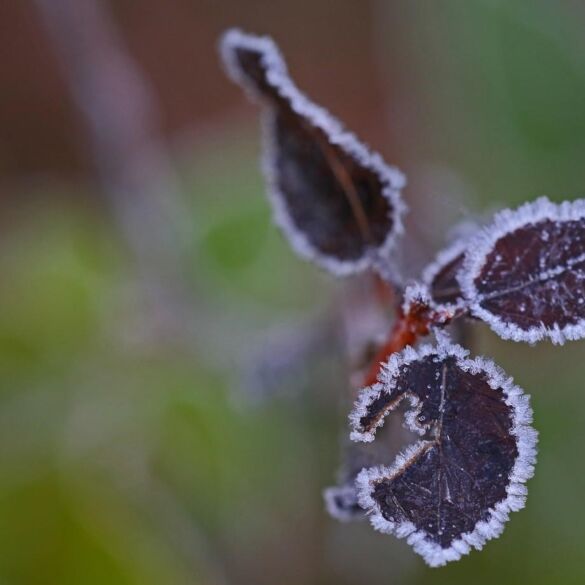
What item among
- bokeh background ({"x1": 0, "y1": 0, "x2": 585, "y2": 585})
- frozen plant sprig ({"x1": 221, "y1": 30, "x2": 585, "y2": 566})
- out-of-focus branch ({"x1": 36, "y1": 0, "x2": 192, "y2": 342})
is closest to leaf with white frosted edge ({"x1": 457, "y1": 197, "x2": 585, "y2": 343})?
frozen plant sprig ({"x1": 221, "y1": 30, "x2": 585, "y2": 566})

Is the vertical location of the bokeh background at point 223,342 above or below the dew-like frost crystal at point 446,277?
above

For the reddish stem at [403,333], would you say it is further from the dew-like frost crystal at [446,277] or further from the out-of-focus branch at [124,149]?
the out-of-focus branch at [124,149]

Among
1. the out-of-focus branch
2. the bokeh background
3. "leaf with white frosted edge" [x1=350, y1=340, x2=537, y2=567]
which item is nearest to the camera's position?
"leaf with white frosted edge" [x1=350, y1=340, x2=537, y2=567]

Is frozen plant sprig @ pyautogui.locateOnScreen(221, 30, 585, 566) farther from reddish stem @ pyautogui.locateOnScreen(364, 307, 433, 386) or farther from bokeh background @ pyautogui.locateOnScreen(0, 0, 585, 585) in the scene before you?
bokeh background @ pyautogui.locateOnScreen(0, 0, 585, 585)

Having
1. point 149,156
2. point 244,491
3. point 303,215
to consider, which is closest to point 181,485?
point 244,491

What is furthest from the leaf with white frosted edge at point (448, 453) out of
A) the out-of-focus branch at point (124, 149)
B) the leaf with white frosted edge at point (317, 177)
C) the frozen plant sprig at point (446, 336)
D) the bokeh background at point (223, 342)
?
the out-of-focus branch at point (124, 149)

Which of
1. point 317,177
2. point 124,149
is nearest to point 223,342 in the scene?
point 124,149

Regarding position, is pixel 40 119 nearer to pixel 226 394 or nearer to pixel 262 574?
pixel 226 394
